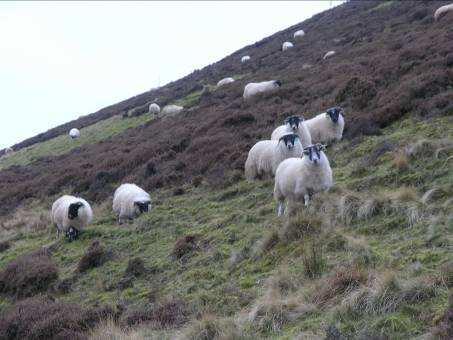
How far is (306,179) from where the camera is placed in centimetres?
1082

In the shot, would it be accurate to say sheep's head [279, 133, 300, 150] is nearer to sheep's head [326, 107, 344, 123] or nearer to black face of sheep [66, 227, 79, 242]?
sheep's head [326, 107, 344, 123]

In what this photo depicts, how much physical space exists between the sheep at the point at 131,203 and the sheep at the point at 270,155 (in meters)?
2.90

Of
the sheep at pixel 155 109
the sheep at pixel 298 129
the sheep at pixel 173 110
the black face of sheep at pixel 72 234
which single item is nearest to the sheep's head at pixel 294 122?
the sheep at pixel 298 129

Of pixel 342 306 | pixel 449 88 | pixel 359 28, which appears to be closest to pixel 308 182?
pixel 342 306

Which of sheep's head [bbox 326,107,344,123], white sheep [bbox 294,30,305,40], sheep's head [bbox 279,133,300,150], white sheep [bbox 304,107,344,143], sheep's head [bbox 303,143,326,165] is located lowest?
white sheep [bbox 304,107,344,143]

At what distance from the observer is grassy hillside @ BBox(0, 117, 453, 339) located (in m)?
6.49

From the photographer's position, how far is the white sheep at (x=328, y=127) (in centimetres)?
1543

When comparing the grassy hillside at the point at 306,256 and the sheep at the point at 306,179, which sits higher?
the sheep at the point at 306,179

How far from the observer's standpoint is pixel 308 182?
35.4 feet

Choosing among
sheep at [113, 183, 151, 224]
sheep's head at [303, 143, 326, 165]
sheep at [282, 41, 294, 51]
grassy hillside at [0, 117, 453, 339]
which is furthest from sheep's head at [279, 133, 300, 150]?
sheep at [282, 41, 294, 51]

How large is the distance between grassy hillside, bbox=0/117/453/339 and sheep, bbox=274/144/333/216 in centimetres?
31

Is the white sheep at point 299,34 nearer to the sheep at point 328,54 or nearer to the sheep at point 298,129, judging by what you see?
the sheep at point 328,54

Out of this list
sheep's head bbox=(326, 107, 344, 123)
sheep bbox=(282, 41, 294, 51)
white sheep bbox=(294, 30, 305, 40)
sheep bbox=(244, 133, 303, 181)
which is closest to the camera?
sheep bbox=(244, 133, 303, 181)

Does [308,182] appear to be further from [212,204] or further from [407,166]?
[212,204]
